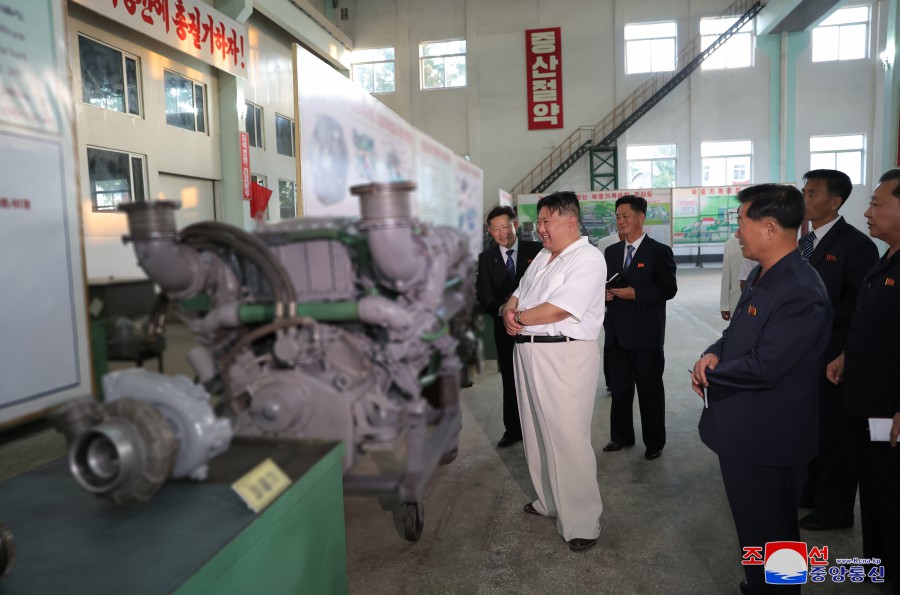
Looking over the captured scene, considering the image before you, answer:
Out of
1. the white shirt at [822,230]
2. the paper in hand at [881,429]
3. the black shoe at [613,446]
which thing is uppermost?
the white shirt at [822,230]

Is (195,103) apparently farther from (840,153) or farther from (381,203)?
(840,153)

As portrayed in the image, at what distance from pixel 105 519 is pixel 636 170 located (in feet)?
60.5

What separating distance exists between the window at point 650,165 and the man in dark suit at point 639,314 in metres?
14.4

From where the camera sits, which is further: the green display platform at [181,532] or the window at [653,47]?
the window at [653,47]

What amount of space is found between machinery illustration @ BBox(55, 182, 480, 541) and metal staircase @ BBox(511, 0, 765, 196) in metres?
Answer: 17.2

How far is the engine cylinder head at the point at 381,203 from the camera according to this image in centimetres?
77

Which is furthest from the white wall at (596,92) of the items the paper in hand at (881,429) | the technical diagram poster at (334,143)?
the technical diagram poster at (334,143)

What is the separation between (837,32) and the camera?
16.7 m

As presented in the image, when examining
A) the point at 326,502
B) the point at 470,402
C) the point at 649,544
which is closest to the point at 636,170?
the point at 470,402

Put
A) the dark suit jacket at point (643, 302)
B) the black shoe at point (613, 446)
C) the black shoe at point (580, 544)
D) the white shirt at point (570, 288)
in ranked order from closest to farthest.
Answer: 1. the white shirt at point (570, 288)
2. the black shoe at point (580, 544)
3. the dark suit jacket at point (643, 302)
4. the black shoe at point (613, 446)

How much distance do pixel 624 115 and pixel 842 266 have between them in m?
15.7

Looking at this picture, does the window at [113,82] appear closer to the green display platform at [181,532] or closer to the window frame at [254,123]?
the window frame at [254,123]

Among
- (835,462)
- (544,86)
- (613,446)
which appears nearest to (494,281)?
(835,462)

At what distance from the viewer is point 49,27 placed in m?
0.94
